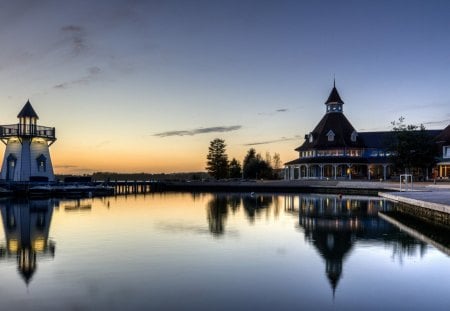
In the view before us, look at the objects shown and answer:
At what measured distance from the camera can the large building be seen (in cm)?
7500

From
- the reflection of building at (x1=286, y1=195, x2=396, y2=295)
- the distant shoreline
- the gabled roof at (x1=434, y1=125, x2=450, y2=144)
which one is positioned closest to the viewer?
the reflection of building at (x1=286, y1=195, x2=396, y2=295)

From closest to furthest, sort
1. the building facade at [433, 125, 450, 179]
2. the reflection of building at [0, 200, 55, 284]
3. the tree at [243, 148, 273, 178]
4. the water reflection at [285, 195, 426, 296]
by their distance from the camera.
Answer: the reflection of building at [0, 200, 55, 284]
the water reflection at [285, 195, 426, 296]
the building facade at [433, 125, 450, 179]
the tree at [243, 148, 273, 178]

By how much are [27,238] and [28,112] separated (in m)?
38.5

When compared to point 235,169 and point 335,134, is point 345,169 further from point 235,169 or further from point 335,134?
point 235,169

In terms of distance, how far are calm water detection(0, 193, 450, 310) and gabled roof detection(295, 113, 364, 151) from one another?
49471 millimetres

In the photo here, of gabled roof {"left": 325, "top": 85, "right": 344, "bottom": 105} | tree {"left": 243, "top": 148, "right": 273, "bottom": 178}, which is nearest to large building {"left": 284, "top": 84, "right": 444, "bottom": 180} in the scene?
gabled roof {"left": 325, "top": 85, "right": 344, "bottom": 105}

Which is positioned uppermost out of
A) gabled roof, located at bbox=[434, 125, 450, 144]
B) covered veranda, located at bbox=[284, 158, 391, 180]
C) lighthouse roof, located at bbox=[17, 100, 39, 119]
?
lighthouse roof, located at bbox=[17, 100, 39, 119]

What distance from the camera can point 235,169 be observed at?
101125mm

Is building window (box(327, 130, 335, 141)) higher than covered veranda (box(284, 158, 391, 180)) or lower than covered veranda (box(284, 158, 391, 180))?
higher

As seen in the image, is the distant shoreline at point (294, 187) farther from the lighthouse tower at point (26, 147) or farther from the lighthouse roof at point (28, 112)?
Answer: the lighthouse roof at point (28, 112)

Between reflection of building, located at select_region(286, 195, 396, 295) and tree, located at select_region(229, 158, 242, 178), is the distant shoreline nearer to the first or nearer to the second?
tree, located at select_region(229, 158, 242, 178)

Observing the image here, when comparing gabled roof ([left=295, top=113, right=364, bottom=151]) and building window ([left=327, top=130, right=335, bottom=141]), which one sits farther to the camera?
building window ([left=327, top=130, right=335, bottom=141])

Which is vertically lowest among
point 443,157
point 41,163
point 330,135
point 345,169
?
point 345,169

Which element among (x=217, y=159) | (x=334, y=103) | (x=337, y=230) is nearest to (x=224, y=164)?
(x=217, y=159)
